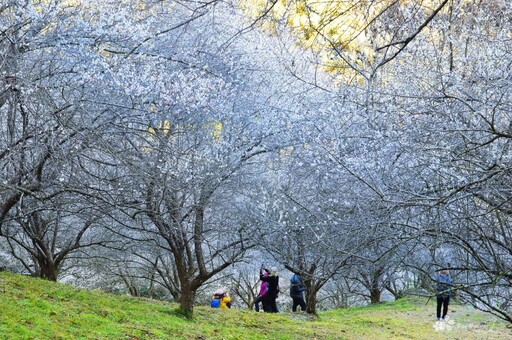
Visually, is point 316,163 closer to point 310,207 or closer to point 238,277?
point 310,207

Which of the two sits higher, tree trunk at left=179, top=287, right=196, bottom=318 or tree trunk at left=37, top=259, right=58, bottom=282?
tree trunk at left=37, top=259, right=58, bottom=282

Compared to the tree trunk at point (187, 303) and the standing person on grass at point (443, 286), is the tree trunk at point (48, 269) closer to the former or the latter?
the tree trunk at point (187, 303)

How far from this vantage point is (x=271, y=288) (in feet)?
44.7

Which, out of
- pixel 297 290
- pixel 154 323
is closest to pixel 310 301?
pixel 297 290

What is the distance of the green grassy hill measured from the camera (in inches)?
253

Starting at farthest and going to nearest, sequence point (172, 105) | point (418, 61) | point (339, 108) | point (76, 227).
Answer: point (76, 227) < point (339, 108) < point (172, 105) < point (418, 61)

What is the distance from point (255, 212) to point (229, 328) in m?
2.11

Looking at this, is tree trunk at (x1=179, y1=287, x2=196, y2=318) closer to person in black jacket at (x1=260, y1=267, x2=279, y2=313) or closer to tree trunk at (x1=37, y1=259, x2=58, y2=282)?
person in black jacket at (x1=260, y1=267, x2=279, y2=313)

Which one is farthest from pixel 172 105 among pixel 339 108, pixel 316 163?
pixel 339 108

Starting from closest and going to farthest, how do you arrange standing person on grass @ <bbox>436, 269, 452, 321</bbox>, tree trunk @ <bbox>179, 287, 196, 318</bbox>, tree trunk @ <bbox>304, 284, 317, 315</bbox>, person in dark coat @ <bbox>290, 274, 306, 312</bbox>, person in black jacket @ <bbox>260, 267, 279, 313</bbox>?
standing person on grass @ <bbox>436, 269, 452, 321</bbox>, tree trunk @ <bbox>179, 287, 196, 318</bbox>, tree trunk @ <bbox>304, 284, 317, 315</bbox>, person in black jacket @ <bbox>260, 267, 279, 313</bbox>, person in dark coat @ <bbox>290, 274, 306, 312</bbox>

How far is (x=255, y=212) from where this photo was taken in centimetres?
1030

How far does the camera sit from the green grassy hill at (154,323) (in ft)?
21.0

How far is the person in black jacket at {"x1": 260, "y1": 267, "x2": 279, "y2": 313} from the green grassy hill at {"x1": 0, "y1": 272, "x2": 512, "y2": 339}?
34.3 inches

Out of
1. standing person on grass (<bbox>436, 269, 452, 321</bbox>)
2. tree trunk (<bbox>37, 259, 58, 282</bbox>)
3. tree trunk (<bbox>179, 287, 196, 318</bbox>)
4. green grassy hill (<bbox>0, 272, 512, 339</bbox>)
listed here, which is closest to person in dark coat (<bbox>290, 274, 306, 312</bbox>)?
green grassy hill (<bbox>0, 272, 512, 339</bbox>)
